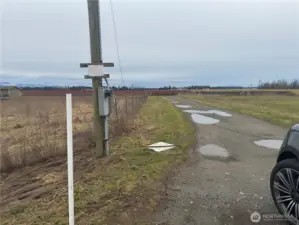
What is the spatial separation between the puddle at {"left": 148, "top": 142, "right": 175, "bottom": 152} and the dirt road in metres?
0.74

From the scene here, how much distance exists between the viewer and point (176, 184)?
17.6 feet

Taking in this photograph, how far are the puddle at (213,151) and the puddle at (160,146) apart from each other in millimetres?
869

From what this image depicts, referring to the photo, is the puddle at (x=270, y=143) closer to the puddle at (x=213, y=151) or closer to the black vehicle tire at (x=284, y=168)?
the puddle at (x=213, y=151)

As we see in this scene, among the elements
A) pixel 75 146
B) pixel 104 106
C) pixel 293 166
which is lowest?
pixel 75 146

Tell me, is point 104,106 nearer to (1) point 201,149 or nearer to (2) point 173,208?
(1) point 201,149

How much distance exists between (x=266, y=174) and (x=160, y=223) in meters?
2.95

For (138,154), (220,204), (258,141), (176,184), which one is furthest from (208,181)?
(258,141)

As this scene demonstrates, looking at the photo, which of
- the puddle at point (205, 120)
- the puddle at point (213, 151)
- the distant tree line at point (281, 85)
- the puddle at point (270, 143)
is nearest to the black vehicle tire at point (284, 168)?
the puddle at point (213, 151)

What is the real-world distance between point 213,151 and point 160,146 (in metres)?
1.45

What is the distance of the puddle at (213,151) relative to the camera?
7656 millimetres

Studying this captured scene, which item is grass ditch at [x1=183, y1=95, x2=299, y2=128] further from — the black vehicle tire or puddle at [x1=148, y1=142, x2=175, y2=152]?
the black vehicle tire

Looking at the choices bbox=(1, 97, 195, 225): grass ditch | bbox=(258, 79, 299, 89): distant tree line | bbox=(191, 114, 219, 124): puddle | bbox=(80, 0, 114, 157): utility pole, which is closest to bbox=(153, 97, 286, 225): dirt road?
bbox=(1, 97, 195, 225): grass ditch

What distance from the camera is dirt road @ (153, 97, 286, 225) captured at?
4.07 metres

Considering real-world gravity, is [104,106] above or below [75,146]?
above
